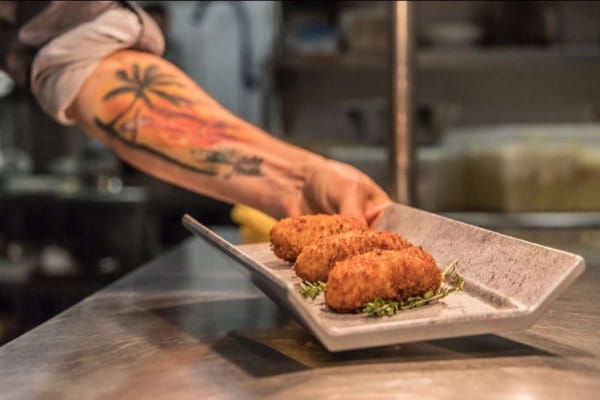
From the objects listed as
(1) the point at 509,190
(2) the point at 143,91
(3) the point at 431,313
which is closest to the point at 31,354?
(3) the point at 431,313

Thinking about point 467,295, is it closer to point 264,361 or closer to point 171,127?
point 264,361

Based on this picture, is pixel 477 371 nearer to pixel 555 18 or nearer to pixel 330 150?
pixel 330 150

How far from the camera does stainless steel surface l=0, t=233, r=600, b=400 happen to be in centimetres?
55

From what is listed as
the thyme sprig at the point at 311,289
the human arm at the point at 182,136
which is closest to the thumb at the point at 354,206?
the human arm at the point at 182,136

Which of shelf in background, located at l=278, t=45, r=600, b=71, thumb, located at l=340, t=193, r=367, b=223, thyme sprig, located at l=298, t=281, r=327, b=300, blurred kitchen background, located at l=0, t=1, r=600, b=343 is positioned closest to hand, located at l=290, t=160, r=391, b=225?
thumb, located at l=340, t=193, r=367, b=223

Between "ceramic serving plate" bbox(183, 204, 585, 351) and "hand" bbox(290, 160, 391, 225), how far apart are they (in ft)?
0.64

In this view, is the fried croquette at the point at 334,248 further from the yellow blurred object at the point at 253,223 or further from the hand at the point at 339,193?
the yellow blurred object at the point at 253,223

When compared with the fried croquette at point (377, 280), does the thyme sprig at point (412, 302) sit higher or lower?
lower

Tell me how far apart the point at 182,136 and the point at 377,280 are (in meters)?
0.55

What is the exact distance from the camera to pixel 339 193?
1013mm

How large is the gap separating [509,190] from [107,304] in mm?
1410

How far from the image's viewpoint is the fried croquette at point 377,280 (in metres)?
0.63

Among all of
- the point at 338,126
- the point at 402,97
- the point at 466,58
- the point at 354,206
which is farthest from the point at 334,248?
the point at 338,126

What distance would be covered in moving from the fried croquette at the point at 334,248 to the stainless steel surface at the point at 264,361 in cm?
5
